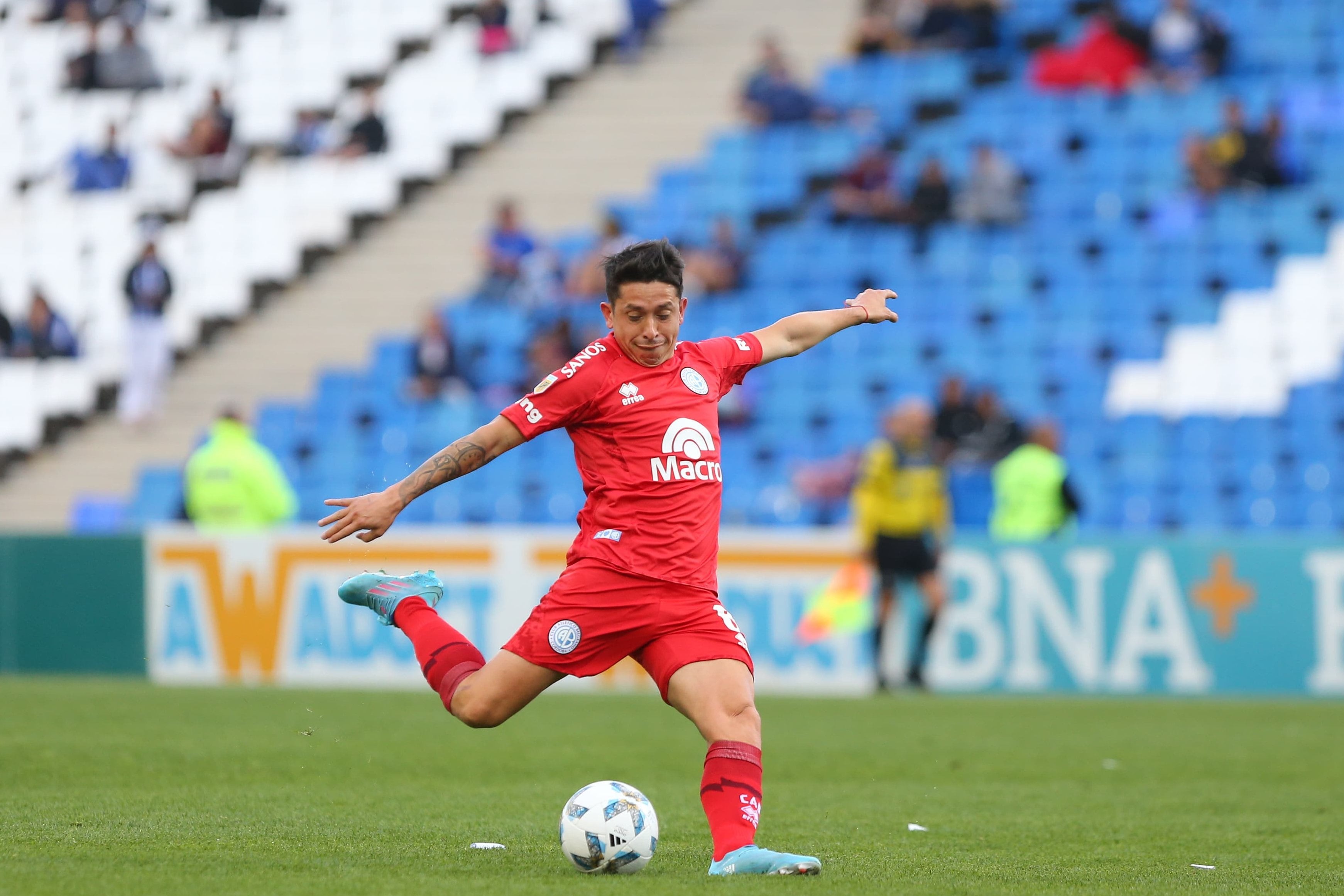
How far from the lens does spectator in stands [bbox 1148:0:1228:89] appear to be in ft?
64.7

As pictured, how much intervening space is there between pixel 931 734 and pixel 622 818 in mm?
5570

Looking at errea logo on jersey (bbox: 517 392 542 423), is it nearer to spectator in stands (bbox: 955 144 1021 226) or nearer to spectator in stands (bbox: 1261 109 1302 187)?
spectator in stands (bbox: 955 144 1021 226)

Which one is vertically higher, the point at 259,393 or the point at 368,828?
the point at 259,393

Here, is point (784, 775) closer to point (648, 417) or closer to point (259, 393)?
point (648, 417)

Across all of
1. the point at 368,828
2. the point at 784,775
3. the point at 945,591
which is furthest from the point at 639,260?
the point at 945,591

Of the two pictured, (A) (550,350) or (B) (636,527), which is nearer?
(B) (636,527)

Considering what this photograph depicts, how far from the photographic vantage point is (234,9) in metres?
25.0

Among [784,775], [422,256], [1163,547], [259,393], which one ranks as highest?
[422,256]

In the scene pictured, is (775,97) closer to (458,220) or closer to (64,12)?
(458,220)

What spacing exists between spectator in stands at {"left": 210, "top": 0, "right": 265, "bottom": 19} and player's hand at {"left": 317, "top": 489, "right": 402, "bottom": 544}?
20.8 m

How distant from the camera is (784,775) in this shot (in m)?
9.03

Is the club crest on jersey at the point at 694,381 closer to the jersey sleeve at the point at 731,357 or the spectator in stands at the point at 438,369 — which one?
the jersey sleeve at the point at 731,357

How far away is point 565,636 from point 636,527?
42 centimetres

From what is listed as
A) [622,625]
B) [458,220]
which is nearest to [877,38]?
[458,220]
